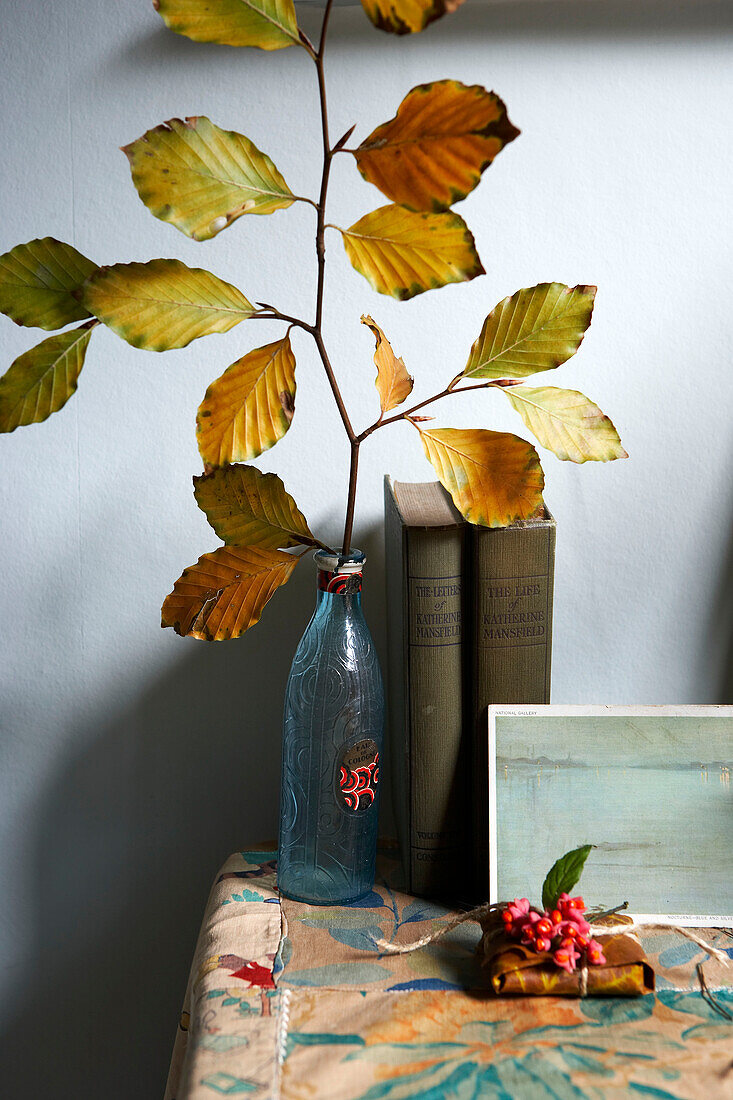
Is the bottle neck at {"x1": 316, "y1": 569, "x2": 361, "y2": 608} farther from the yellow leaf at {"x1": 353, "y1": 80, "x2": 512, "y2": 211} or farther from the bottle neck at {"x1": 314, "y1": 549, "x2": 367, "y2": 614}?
the yellow leaf at {"x1": 353, "y1": 80, "x2": 512, "y2": 211}

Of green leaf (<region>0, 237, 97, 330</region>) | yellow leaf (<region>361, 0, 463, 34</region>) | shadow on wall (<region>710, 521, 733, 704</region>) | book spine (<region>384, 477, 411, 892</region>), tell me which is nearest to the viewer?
yellow leaf (<region>361, 0, 463, 34</region>)

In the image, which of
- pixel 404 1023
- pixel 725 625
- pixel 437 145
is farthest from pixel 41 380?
pixel 725 625

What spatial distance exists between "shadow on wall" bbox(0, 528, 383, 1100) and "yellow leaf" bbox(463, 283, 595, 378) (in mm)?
252

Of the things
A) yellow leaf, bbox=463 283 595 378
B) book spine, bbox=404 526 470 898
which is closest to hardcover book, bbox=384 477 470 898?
book spine, bbox=404 526 470 898

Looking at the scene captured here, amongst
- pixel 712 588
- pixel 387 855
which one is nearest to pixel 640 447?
pixel 712 588

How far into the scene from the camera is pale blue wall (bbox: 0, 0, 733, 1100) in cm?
73

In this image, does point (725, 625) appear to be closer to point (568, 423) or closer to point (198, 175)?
point (568, 423)

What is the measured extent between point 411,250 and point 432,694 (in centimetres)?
31

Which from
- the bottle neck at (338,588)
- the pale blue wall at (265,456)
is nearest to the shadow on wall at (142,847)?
the pale blue wall at (265,456)

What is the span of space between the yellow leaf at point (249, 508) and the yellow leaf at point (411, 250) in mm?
161

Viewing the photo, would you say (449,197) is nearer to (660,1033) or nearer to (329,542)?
(329,542)

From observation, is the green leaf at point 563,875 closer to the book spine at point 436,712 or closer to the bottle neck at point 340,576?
the book spine at point 436,712

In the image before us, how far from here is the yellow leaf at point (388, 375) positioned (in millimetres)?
599

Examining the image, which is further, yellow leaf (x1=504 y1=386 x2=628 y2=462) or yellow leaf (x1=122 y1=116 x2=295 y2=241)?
yellow leaf (x1=504 y1=386 x2=628 y2=462)
